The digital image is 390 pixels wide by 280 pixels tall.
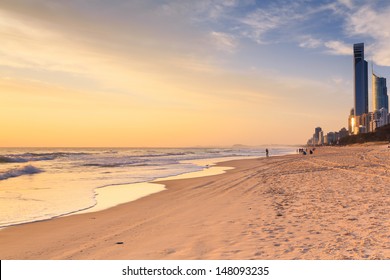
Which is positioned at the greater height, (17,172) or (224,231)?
(224,231)

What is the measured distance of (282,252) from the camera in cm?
635

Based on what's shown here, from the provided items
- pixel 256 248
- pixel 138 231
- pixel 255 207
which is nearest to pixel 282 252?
pixel 256 248

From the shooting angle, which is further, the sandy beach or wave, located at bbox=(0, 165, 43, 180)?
wave, located at bbox=(0, 165, 43, 180)

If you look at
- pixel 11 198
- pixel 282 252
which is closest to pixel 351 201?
pixel 282 252

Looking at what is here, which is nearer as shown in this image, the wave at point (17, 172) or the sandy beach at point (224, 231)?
the sandy beach at point (224, 231)

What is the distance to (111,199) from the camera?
15086mm

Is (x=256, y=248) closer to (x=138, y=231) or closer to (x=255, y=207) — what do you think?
(x=138, y=231)

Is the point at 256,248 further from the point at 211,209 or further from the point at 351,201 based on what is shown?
A: the point at 351,201

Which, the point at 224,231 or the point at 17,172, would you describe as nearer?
the point at 224,231
